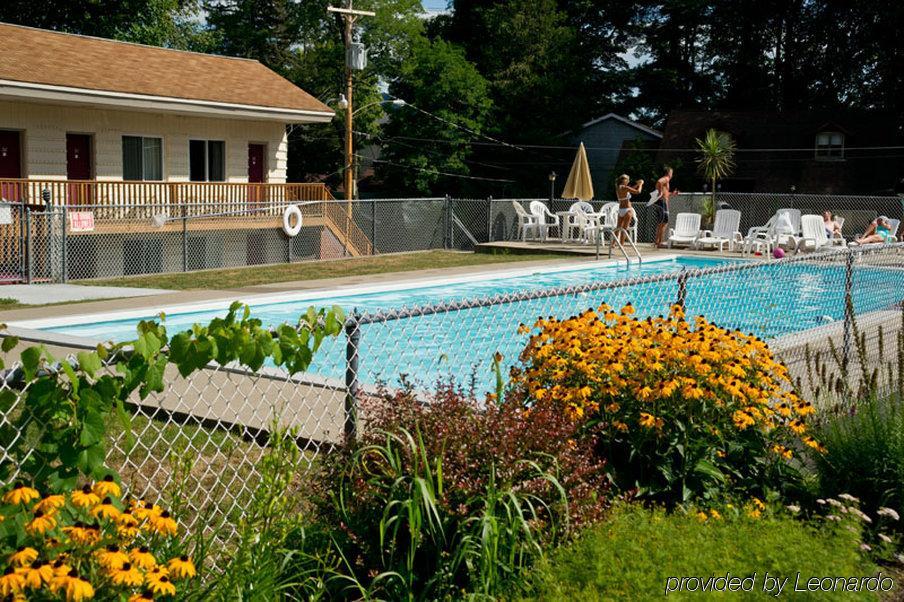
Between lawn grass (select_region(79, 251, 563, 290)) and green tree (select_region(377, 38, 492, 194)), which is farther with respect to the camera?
green tree (select_region(377, 38, 492, 194))

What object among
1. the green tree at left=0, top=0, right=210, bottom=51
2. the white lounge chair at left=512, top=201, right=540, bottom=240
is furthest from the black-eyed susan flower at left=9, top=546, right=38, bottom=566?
the green tree at left=0, top=0, right=210, bottom=51

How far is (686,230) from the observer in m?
26.4

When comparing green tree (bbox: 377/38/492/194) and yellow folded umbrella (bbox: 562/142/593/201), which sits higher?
green tree (bbox: 377/38/492/194)

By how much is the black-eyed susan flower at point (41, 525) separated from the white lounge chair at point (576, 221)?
78.0 feet

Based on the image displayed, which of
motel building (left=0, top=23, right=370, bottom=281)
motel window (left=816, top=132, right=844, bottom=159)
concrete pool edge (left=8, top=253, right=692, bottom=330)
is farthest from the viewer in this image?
motel window (left=816, top=132, right=844, bottom=159)

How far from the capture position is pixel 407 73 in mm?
50438

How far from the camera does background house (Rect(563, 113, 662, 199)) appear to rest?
51.2 meters

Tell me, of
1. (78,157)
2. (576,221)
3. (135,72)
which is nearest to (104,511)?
(78,157)

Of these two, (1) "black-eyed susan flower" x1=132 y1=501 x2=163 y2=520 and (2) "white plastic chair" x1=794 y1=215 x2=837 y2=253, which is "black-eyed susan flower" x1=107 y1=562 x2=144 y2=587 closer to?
(1) "black-eyed susan flower" x1=132 y1=501 x2=163 y2=520

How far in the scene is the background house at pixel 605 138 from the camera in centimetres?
5125

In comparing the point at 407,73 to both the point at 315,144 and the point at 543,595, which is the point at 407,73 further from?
the point at 543,595

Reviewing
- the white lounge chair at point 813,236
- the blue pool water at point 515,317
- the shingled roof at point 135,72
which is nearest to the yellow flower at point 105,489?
the blue pool water at point 515,317

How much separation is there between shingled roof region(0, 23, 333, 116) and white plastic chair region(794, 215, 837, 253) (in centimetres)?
1306

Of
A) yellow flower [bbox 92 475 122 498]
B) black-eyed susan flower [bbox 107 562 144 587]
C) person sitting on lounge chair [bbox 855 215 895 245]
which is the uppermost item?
person sitting on lounge chair [bbox 855 215 895 245]
